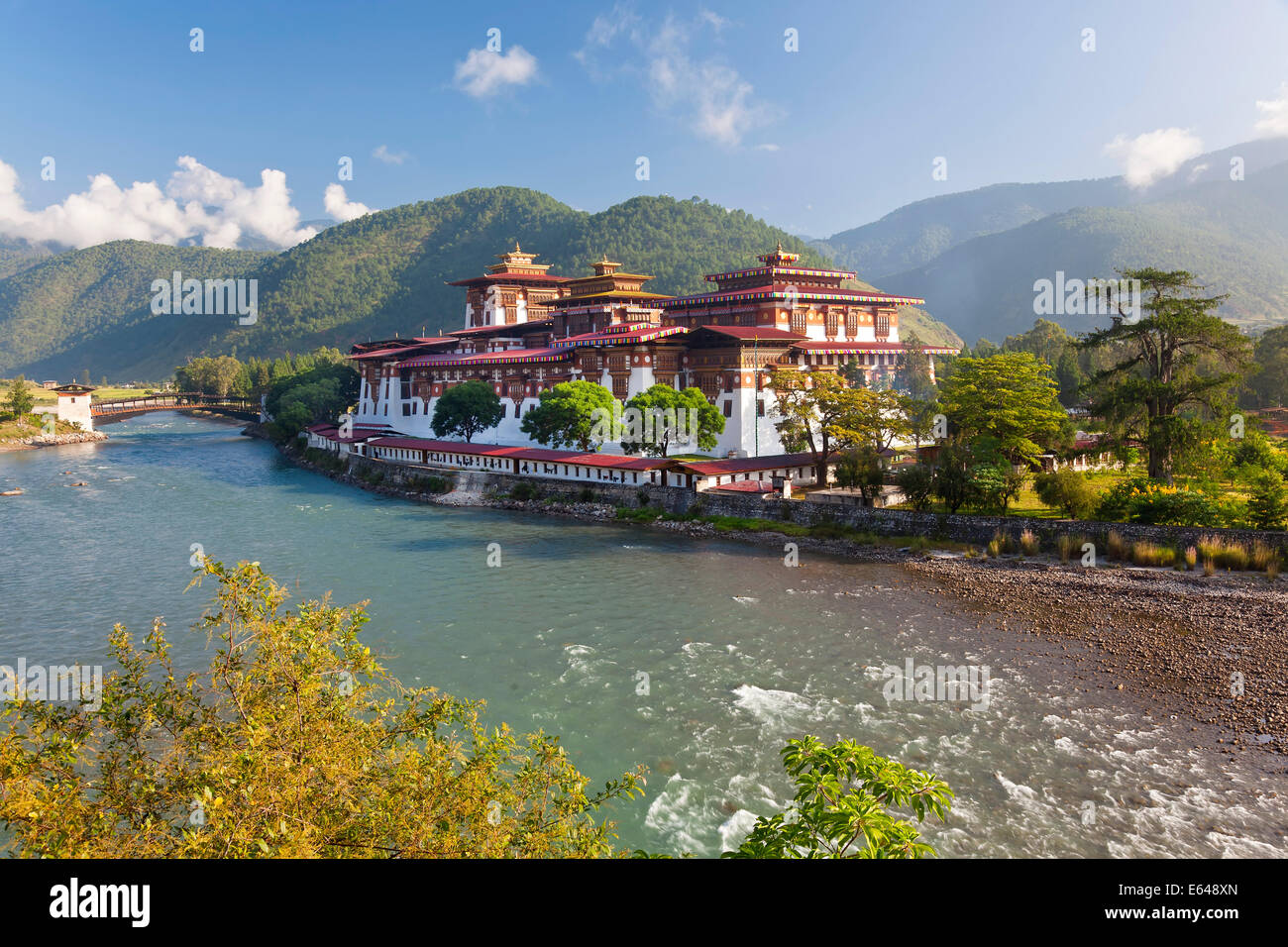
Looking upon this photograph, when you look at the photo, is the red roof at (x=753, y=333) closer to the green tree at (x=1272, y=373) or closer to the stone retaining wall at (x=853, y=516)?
the stone retaining wall at (x=853, y=516)

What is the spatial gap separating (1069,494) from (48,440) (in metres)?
119

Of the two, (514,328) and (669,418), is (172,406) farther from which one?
(669,418)

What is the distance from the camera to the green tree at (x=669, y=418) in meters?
58.6

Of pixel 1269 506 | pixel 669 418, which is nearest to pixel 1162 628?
pixel 1269 506

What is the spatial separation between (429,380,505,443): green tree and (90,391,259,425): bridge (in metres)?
69.6

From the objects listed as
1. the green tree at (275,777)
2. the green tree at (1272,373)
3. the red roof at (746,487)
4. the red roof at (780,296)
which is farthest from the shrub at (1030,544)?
the green tree at (1272,373)

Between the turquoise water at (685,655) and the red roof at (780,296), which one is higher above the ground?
the red roof at (780,296)

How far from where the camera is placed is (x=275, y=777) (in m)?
8.27

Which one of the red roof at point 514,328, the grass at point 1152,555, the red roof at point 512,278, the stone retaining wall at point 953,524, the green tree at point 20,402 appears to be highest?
the red roof at point 512,278

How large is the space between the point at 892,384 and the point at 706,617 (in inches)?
2814

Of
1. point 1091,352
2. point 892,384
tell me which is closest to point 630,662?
point 892,384

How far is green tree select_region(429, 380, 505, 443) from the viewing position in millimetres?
74188

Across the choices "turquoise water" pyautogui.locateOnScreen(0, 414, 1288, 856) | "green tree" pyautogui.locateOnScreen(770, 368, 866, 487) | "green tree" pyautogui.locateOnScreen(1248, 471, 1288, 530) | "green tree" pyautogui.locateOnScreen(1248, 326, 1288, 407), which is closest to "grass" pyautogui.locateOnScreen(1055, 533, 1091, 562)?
"green tree" pyautogui.locateOnScreen(1248, 471, 1288, 530)

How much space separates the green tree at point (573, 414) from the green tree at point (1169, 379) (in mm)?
33208
